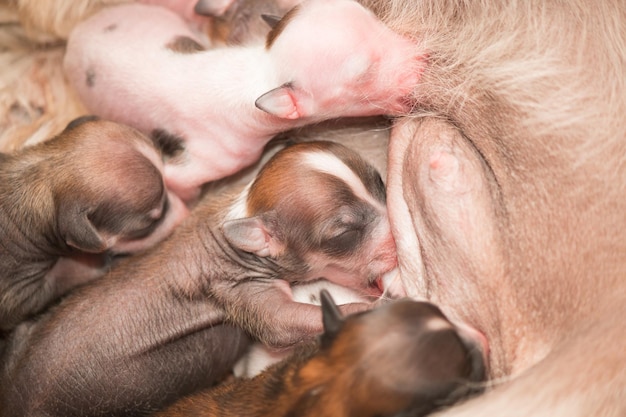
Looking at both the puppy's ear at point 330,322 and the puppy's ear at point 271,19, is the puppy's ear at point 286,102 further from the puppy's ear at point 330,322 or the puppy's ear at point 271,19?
the puppy's ear at point 330,322

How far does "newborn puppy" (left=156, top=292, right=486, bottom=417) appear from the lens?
129 centimetres

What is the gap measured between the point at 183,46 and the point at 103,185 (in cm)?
43

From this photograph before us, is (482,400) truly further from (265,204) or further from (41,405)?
(41,405)

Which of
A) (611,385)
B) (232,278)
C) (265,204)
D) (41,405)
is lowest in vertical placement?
(41,405)

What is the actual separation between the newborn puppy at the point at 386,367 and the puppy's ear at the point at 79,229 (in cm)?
57

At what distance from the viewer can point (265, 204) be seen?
1.75m

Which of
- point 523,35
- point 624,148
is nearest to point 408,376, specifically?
point 624,148

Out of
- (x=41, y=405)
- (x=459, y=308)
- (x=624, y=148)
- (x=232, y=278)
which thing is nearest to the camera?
(x=624, y=148)

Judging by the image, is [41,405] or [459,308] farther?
[41,405]

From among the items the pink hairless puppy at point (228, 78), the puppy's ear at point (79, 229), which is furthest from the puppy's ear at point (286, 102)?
the puppy's ear at point (79, 229)

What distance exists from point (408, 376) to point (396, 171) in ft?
1.87

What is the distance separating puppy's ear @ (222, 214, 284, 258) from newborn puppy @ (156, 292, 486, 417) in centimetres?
37

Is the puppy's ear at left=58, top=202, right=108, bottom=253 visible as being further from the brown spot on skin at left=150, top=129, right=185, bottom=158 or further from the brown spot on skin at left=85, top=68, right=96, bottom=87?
the brown spot on skin at left=85, top=68, right=96, bottom=87

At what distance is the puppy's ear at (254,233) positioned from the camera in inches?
68.4
